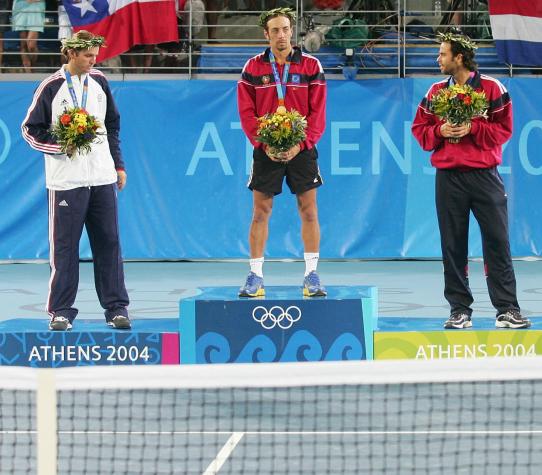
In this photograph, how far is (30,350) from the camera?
823 centimetres

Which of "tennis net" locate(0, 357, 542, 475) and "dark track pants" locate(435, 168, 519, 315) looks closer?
"tennis net" locate(0, 357, 542, 475)

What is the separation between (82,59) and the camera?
324 inches

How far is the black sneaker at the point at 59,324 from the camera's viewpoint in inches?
327

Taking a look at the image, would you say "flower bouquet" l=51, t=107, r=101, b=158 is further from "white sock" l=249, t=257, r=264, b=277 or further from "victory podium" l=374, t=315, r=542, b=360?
"victory podium" l=374, t=315, r=542, b=360

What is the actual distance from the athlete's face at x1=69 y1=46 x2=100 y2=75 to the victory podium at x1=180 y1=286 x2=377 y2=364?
177 centimetres

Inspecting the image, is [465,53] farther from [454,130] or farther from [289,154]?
[289,154]

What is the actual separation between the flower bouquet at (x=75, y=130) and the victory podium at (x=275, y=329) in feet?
4.22

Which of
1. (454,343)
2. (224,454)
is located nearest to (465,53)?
(454,343)

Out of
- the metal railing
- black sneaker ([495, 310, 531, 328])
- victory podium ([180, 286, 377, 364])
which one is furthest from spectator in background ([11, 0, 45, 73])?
black sneaker ([495, 310, 531, 328])

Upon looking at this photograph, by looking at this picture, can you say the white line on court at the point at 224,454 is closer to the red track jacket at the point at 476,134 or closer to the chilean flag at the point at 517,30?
the red track jacket at the point at 476,134

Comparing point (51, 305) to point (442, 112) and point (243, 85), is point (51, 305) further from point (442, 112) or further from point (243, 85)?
point (442, 112)

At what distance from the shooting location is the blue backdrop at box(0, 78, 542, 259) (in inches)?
579

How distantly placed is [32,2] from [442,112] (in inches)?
348

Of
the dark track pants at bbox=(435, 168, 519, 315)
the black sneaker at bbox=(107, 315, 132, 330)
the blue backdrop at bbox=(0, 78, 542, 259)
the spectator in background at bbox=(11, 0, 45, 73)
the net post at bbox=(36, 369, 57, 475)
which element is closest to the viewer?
the net post at bbox=(36, 369, 57, 475)
